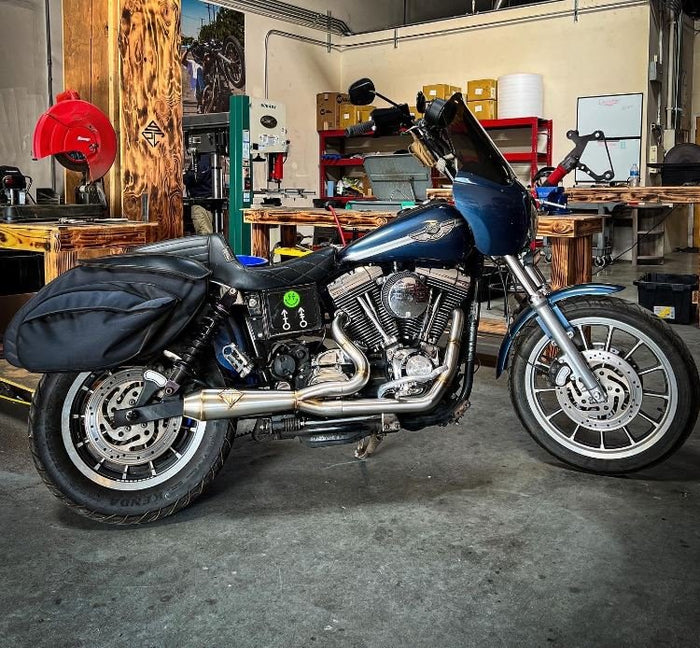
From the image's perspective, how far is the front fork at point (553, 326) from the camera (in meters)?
2.53

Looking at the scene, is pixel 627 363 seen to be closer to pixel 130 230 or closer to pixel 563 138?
pixel 130 230

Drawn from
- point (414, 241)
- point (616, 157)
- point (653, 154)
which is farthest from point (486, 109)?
point (414, 241)

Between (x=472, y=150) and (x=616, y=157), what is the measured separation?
780cm

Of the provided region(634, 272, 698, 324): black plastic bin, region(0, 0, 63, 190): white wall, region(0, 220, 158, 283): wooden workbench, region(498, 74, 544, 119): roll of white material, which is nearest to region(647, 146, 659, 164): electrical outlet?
region(498, 74, 544, 119): roll of white material

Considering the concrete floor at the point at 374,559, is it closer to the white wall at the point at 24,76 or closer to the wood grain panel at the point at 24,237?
the wood grain panel at the point at 24,237

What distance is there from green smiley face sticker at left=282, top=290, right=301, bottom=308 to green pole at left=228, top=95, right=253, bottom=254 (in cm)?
447

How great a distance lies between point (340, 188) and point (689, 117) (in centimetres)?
577

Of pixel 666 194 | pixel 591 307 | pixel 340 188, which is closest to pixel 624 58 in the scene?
pixel 340 188

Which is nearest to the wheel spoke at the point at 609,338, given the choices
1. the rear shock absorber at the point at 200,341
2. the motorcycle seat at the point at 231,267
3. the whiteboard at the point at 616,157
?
the motorcycle seat at the point at 231,267

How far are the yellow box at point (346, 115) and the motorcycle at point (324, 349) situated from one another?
329 inches

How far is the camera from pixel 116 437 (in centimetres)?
230

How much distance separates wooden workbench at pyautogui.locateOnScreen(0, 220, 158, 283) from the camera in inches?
112

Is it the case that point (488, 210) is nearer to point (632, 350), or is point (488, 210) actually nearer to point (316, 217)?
point (632, 350)

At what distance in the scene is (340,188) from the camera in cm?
923
